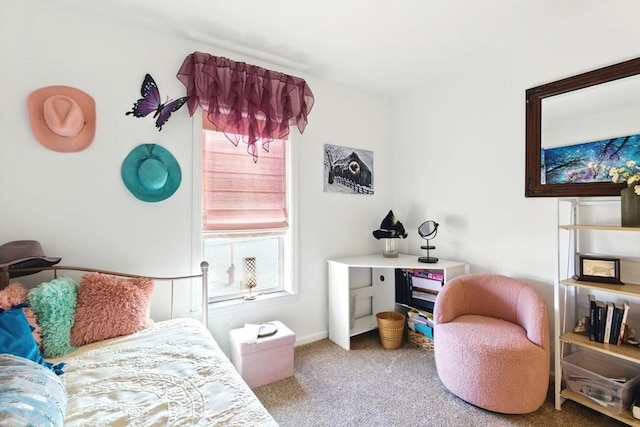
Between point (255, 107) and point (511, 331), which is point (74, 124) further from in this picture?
point (511, 331)

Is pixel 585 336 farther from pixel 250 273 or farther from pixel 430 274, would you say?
pixel 250 273

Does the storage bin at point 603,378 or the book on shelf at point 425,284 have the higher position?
the book on shelf at point 425,284

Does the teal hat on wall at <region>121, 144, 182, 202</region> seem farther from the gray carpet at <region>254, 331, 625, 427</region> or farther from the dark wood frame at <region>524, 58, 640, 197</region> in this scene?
the dark wood frame at <region>524, 58, 640, 197</region>

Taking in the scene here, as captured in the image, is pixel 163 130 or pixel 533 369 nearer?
pixel 533 369

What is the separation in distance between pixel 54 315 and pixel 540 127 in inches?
128

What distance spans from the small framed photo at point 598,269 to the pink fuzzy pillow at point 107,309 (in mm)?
2667

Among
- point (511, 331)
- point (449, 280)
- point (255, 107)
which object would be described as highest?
point (255, 107)

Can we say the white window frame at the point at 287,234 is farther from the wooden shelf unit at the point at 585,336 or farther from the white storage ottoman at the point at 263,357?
the wooden shelf unit at the point at 585,336

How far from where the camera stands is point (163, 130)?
2.05 m

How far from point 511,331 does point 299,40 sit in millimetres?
2523

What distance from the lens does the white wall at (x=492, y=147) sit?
1914mm

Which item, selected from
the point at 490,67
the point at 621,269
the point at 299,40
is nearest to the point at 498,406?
the point at 621,269

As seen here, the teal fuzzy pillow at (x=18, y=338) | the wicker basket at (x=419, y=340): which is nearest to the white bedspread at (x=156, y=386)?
the teal fuzzy pillow at (x=18, y=338)

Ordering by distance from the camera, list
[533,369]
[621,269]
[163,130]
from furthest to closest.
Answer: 1. [163,130]
2. [621,269]
3. [533,369]
